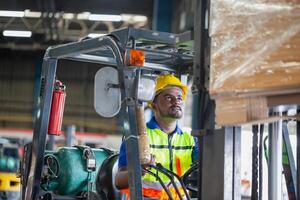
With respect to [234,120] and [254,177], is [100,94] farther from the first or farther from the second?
[234,120]

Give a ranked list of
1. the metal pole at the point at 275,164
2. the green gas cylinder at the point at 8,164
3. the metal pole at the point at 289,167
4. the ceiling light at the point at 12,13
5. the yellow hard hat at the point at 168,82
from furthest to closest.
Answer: the ceiling light at the point at 12,13, the green gas cylinder at the point at 8,164, the yellow hard hat at the point at 168,82, the metal pole at the point at 289,167, the metal pole at the point at 275,164

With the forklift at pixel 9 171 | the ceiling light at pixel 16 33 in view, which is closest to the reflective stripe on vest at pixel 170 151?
the forklift at pixel 9 171

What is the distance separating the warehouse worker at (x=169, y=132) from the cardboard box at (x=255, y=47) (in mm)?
1880

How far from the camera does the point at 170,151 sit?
13.9 feet

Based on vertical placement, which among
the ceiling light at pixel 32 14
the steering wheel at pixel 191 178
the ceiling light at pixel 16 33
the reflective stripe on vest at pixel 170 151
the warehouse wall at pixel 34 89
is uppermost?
the ceiling light at pixel 32 14

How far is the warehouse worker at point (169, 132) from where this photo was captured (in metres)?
4.18

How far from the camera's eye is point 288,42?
209 centimetres

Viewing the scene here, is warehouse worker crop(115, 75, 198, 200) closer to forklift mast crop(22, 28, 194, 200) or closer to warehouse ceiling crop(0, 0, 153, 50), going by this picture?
forklift mast crop(22, 28, 194, 200)

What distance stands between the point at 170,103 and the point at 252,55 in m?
2.23

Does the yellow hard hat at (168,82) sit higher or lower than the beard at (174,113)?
higher

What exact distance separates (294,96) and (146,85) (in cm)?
116

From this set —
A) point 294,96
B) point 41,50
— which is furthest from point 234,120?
point 41,50

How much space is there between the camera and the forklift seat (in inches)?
158

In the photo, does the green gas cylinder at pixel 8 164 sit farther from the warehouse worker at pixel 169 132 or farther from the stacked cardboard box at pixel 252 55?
the stacked cardboard box at pixel 252 55
